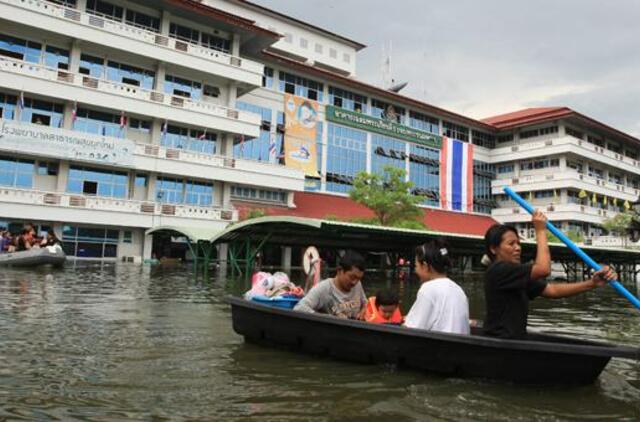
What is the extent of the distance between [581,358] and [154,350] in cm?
482

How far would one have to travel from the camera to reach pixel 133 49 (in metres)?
32.7

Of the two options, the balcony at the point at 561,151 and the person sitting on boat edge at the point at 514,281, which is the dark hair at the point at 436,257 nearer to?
the person sitting on boat edge at the point at 514,281

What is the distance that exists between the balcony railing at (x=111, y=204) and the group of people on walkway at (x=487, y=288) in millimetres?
27484

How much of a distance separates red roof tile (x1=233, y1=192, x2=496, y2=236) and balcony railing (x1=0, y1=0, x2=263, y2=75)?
31.6 ft

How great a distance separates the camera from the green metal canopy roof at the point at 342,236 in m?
20.5

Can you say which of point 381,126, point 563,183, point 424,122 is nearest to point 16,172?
point 381,126

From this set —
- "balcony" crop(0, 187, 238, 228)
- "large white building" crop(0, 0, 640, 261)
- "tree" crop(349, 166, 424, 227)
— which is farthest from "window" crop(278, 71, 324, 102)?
"balcony" crop(0, 187, 238, 228)

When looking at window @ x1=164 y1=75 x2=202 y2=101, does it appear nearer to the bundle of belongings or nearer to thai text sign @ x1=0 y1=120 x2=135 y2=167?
thai text sign @ x1=0 y1=120 x2=135 y2=167

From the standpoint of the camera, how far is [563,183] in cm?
5438

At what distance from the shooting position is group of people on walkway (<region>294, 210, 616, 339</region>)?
491 centimetres

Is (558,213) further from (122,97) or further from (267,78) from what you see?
(122,97)

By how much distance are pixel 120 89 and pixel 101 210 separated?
7.28m

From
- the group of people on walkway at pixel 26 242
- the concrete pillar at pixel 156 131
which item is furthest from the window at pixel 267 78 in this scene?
the group of people on walkway at pixel 26 242

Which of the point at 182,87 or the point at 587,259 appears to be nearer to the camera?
the point at 587,259
